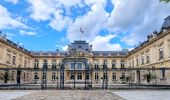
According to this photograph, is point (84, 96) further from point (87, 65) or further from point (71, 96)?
point (87, 65)

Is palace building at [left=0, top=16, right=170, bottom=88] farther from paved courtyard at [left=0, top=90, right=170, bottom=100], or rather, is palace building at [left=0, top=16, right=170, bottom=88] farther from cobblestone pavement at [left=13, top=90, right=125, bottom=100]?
paved courtyard at [left=0, top=90, right=170, bottom=100]

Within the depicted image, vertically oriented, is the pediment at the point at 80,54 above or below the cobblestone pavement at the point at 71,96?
above

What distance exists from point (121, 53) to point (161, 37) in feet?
106

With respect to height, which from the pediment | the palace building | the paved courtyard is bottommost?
the paved courtyard

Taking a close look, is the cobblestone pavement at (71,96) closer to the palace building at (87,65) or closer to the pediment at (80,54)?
the palace building at (87,65)

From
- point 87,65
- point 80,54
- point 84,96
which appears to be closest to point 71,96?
point 84,96

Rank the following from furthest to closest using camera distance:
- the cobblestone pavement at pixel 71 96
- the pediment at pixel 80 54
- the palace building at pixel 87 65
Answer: the pediment at pixel 80 54 < the palace building at pixel 87 65 < the cobblestone pavement at pixel 71 96

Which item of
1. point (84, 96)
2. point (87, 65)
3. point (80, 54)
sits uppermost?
point (80, 54)

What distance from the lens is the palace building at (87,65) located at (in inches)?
1260

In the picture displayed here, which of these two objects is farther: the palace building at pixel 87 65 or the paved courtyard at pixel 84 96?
the palace building at pixel 87 65

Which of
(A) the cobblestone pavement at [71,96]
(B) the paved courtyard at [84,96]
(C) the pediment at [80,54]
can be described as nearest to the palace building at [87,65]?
(C) the pediment at [80,54]

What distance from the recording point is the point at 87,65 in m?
58.2

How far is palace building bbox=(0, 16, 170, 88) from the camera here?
3200cm

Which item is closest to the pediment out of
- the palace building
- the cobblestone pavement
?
the palace building
